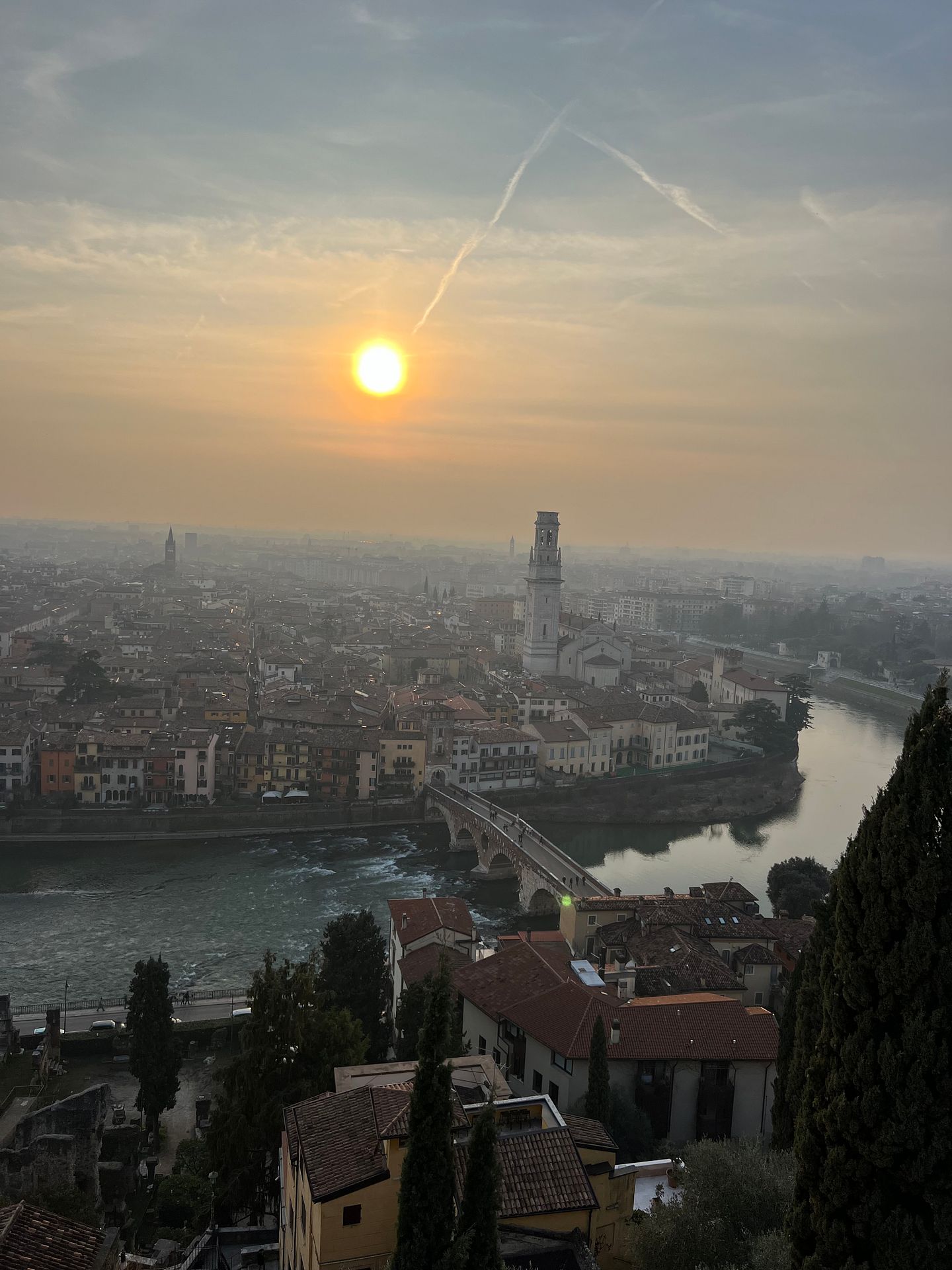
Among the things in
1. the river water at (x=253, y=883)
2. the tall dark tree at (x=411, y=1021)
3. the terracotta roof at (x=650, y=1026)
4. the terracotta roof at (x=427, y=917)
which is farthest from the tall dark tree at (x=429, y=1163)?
the river water at (x=253, y=883)

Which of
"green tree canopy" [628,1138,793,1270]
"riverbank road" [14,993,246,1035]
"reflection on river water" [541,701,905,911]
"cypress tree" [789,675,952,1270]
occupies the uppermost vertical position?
"cypress tree" [789,675,952,1270]

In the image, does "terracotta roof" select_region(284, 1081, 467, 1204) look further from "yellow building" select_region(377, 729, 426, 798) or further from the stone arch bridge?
"yellow building" select_region(377, 729, 426, 798)

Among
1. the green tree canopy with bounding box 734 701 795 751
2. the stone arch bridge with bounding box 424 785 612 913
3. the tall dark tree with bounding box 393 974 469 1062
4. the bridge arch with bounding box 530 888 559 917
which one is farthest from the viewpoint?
the green tree canopy with bounding box 734 701 795 751

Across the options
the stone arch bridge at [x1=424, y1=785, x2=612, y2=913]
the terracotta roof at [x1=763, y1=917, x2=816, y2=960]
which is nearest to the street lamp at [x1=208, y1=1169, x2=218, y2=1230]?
the terracotta roof at [x1=763, y1=917, x2=816, y2=960]

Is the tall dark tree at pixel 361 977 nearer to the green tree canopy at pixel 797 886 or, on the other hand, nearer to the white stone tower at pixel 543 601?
the green tree canopy at pixel 797 886

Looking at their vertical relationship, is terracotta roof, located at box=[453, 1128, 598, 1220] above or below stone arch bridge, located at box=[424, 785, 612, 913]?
above
